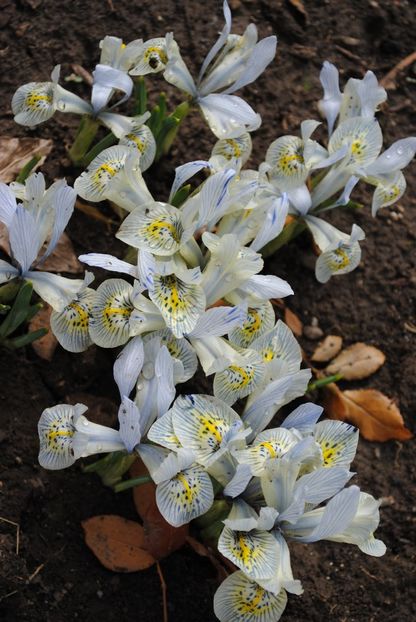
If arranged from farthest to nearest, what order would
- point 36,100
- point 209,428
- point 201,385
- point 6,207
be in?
point 201,385, point 36,100, point 6,207, point 209,428

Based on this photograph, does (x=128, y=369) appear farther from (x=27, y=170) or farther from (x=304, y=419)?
(x=27, y=170)

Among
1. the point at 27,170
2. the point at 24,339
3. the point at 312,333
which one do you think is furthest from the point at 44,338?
the point at 312,333

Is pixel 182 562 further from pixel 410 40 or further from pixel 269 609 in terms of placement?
pixel 410 40

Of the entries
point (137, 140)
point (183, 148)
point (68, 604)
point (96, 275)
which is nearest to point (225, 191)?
point (137, 140)

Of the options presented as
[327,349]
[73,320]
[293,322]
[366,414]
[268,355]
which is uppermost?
[73,320]

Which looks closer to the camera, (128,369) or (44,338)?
(128,369)

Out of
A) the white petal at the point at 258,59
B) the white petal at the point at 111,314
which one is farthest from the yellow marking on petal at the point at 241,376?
the white petal at the point at 258,59
